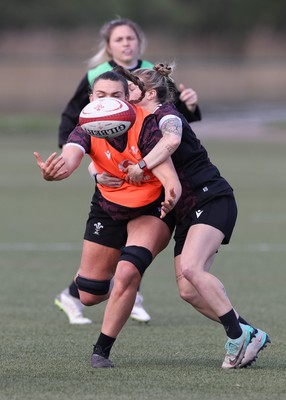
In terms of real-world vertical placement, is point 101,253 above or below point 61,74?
above

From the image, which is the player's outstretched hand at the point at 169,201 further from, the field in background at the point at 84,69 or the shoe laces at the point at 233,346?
the field in background at the point at 84,69

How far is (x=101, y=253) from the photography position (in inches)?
285

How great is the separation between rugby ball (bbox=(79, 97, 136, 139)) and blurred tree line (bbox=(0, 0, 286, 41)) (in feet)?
171

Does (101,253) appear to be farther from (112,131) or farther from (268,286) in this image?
(268,286)

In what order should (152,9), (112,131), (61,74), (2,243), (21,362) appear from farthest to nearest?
1. (152,9)
2. (61,74)
3. (2,243)
4. (21,362)
5. (112,131)

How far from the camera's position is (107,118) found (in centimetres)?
660

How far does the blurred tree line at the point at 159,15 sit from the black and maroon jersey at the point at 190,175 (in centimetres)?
5170

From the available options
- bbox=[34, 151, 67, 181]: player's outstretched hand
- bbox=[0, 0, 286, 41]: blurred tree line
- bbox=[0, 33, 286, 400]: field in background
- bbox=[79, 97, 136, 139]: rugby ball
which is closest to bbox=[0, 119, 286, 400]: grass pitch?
bbox=[0, 33, 286, 400]: field in background

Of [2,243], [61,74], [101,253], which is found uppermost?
[101,253]

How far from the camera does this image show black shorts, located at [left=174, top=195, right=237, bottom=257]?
6965 mm

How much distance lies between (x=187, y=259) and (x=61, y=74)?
164 feet

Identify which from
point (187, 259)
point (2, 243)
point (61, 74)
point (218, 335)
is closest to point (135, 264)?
point (187, 259)

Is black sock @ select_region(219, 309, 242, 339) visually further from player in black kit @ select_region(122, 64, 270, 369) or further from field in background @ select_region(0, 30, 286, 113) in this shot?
field in background @ select_region(0, 30, 286, 113)

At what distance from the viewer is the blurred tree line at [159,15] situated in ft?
197
